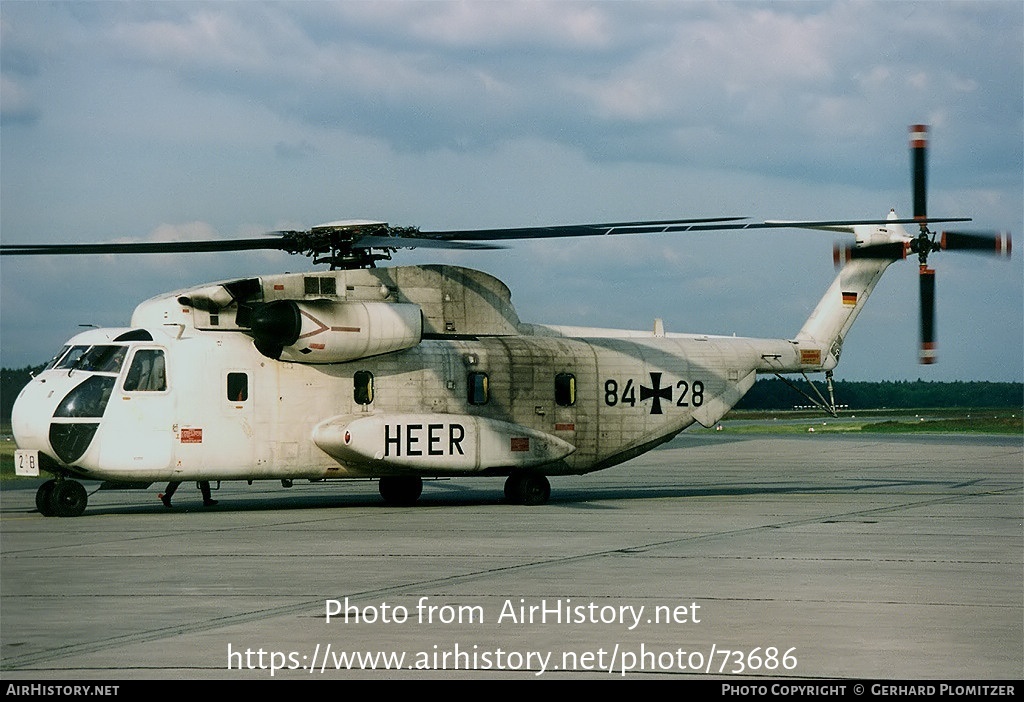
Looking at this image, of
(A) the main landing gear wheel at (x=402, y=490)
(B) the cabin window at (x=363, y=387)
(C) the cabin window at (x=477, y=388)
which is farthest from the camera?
(A) the main landing gear wheel at (x=402, y=490)

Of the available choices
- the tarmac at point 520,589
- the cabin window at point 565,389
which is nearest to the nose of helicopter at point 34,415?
the tarmac at point 520,589

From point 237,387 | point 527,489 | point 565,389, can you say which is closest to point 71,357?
point 237,387

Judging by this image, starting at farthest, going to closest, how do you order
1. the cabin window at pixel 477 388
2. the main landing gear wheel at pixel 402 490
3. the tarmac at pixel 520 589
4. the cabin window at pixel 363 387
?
the main landing gear wheel at pixel 402 490 < the cabin window at pixel 477 388 < the cabin window at pixel 363 387 < the tarmac at pixel 520 589

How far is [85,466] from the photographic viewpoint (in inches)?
776

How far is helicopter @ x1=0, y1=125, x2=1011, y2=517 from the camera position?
65.3 ft

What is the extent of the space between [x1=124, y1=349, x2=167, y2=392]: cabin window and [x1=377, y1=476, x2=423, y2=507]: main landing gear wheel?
16.0 feet

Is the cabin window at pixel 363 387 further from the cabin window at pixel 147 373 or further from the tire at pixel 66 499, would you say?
the tire at pixel 66 499

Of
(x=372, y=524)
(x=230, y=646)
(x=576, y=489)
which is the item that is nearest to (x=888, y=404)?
(x=576, y=489)

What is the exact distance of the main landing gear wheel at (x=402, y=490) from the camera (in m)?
23.5

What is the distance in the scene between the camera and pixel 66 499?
2036 centimetres

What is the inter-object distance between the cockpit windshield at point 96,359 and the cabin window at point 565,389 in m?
7.66

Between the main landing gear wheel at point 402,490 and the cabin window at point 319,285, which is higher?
the cabin window at point 319,285

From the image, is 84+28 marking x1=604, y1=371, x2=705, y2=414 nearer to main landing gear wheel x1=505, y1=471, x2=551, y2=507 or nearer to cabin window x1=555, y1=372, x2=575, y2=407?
cabin window x1=555, y1=372, x2=575, y2=407

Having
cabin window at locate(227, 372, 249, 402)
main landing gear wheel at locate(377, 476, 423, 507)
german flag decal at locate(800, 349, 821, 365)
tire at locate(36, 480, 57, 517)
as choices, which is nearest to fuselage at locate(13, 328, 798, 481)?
cabin window at locate(227, 372, 249, 402)
